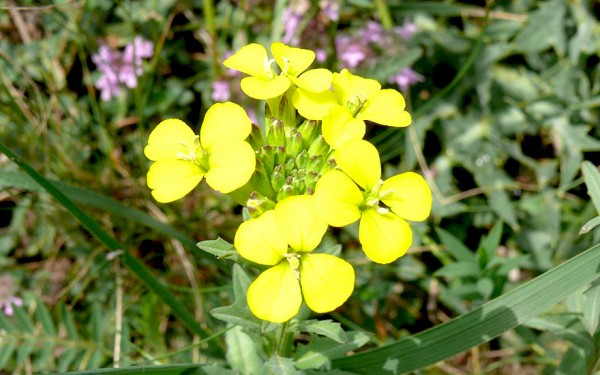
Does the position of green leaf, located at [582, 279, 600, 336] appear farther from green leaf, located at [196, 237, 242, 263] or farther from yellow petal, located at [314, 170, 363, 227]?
green leaf, located at [196, 237, 242, 263]

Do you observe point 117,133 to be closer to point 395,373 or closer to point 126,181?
point 126,181

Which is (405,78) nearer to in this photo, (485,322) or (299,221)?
(485,322)

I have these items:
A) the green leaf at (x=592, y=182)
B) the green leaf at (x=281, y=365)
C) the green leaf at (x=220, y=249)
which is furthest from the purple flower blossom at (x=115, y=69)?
the green leaf at (x=592, y=182)

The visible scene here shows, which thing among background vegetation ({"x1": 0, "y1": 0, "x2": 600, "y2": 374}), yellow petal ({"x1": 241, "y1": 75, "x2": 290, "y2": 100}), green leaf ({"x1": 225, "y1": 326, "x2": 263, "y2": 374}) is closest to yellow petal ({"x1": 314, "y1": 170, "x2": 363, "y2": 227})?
yellow petal ({"x1": 241, "y1": 75, "x2": 290, "y2": 100})

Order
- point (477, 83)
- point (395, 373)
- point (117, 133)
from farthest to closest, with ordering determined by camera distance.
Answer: point (117, 133) < point (477, 83) < point (395, 373)

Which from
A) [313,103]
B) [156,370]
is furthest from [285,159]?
[156,370]

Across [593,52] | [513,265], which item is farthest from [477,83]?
[513,265]

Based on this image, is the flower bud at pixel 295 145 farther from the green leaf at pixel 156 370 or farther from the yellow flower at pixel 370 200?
the green leaf at pixel 156 370
